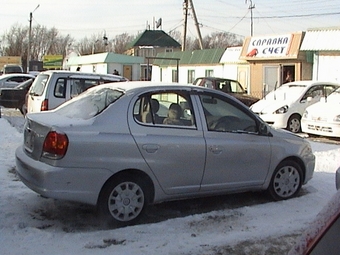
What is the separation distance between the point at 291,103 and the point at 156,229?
35.3 feet

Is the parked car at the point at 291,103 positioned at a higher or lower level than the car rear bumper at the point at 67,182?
higher

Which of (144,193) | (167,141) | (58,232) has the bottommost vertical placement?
(58,232)

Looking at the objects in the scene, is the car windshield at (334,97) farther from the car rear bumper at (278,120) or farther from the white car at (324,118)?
the car rear bumper at (278,120)

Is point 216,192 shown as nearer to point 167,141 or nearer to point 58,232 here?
point 167,141

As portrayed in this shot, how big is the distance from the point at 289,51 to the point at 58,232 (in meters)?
19.7

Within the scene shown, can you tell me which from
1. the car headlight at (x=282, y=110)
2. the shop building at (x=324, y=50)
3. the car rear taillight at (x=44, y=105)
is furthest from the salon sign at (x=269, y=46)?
the car rear taillight at (x=44, y=105)

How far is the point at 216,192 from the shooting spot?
6348 millimetres

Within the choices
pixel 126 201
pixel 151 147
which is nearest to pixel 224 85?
pixel 151 147

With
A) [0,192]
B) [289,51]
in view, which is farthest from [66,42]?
[0,192]

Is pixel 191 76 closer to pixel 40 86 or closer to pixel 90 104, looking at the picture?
pixel 40 86

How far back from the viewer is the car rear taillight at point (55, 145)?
5340 millimetres

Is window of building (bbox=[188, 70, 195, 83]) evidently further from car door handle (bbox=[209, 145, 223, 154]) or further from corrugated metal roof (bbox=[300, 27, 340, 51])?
car door handle (bbox=[209, 145, 223, 154])

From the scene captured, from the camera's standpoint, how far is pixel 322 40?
21469 millimetres

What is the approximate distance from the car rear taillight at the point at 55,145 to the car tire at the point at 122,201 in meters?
0.63
